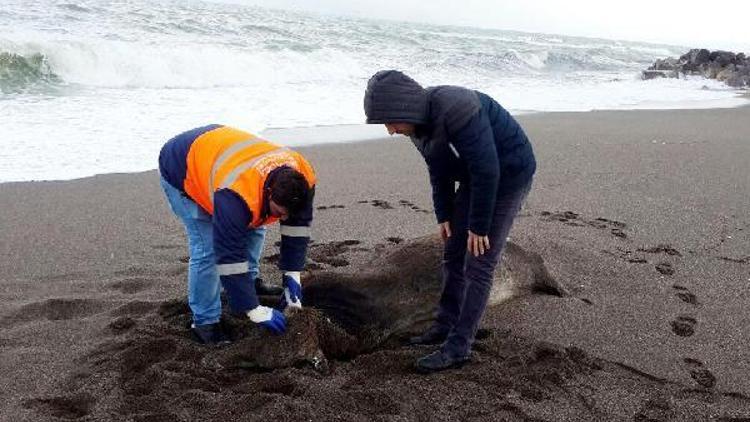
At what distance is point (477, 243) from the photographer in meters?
3.13

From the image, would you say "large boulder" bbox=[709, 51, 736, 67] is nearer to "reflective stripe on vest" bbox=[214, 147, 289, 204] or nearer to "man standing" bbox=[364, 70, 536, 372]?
"man standing" bbox=[364, 70, 536, 372]

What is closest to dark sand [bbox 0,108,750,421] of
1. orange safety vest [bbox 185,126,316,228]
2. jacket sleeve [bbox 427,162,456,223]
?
jacket sleeve [bbox 427,162,456,223]

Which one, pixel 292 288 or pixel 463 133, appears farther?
pixel 292 288

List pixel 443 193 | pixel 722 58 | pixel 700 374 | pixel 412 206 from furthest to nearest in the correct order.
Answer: pixel 722 58, pixel 412 206, pixel 443 193, pixel 700 374

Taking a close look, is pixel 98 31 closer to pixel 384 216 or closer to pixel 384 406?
pixel 384 216

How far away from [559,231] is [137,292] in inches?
131

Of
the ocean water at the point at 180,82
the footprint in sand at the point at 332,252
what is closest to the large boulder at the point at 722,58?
the ocean water at the point at 180,82

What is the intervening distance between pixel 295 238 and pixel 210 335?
2.29 ft

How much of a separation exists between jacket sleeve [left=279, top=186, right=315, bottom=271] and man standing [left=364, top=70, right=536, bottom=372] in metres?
0.69

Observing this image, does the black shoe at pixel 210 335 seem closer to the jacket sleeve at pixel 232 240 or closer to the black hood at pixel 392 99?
the jacket sleeve at pixel 232 240

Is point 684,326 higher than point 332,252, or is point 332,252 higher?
point 684,326

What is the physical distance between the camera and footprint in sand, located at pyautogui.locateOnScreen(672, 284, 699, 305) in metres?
4.22

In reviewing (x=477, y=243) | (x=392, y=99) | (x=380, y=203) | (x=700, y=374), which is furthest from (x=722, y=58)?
(x=392, y=99)

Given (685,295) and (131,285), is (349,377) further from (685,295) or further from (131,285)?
(685,295)
